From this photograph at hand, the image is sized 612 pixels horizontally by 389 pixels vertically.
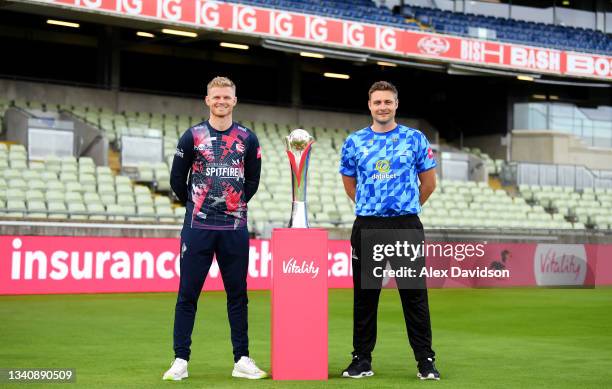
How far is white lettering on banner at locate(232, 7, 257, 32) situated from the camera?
82.7 feet

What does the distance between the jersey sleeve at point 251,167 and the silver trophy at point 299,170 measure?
0.28m

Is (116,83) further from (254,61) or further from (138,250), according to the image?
(138,250)

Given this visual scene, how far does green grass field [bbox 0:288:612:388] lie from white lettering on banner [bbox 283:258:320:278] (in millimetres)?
776

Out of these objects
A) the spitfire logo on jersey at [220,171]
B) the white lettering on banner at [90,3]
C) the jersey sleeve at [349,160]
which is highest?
the white lettering on banner at [90,3]

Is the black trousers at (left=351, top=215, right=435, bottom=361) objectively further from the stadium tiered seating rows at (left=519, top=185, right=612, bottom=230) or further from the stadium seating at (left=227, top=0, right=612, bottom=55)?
the stadium tiered seating rows at (left=519, top=185, right=612, bottom=230)

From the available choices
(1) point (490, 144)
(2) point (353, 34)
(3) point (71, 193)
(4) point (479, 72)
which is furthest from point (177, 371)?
(1) point (490, 144)

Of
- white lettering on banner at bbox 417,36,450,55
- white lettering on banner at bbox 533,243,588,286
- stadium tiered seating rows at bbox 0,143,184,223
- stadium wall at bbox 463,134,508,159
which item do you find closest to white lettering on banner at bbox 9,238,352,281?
stadium tiered seating rows at bbox 0,143,184,223

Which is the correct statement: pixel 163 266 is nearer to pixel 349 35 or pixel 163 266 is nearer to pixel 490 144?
pixel 349 35

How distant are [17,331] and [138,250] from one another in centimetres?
665

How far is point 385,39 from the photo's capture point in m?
27.9

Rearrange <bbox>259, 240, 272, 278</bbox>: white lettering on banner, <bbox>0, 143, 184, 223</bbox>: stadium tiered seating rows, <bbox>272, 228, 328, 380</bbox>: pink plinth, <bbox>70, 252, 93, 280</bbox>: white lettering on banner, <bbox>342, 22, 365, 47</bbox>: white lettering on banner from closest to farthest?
1. <bbox>272, 228, 328, 380</bbox>: pink plinth
2. <bbox>70, 252, 93, 280</bbox>: white lettering on banner
3. <bbox>259, 240, 272, 278</bbox>: white lettering on banner
4. <bbox>0, 143, 184, 223</bbox>: stadium tiered seating rows
5. <bbox>342, 22, 365, 47</bbox>: white lettering on banner

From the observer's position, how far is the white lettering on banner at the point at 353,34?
2711 cm

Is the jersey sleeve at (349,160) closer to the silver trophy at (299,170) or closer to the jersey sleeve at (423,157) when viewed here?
the silver trophy at (299,170)

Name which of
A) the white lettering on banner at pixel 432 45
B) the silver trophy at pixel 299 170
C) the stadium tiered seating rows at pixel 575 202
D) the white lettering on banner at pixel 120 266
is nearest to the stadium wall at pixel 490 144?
the stadium tiered seating rows at pixel 575 202
